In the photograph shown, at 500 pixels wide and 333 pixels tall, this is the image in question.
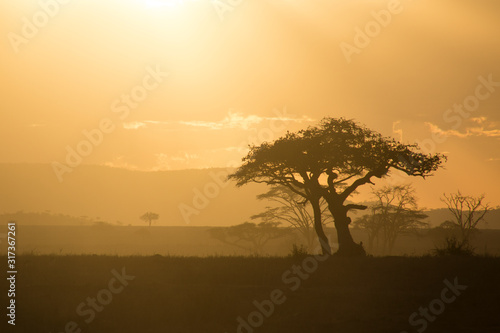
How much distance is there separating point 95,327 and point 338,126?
2267 cm

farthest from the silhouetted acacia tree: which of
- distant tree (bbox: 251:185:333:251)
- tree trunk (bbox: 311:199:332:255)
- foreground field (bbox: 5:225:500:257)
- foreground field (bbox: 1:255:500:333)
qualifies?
foreground field (bbox: 5:225:500:257)

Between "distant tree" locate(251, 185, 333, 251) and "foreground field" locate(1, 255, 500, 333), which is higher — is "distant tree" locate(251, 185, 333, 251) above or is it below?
above

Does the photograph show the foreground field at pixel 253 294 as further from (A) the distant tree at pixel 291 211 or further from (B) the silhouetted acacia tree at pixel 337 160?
(A) the distant tree at pixel 291 211

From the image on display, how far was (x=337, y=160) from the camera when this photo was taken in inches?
1500

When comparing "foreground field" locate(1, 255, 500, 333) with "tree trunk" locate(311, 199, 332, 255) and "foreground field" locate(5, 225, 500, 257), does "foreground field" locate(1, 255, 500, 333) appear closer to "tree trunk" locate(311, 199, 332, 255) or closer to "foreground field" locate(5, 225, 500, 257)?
"tree trunk" locate(311, 199, 332, 255)

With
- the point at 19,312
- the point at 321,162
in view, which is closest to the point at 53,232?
the point at 321,162

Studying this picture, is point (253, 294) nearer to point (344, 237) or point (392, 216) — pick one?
point (344, 237)

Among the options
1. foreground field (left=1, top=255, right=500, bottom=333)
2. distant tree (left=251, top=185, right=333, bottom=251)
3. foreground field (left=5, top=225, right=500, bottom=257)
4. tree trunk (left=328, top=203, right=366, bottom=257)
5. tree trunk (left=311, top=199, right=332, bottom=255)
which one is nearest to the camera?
foreground field (left=1, top=255, right=500, bottom=333)

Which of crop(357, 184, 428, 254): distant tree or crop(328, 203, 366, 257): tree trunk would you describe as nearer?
crop(328, 203, 366, 257): tree trunk

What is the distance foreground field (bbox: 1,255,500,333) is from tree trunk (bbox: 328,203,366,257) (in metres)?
4.86

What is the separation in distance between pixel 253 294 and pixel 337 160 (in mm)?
15926

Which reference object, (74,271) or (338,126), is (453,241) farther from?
(74,271)

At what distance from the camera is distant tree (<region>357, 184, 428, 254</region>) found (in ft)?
276

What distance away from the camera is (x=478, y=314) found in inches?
846
